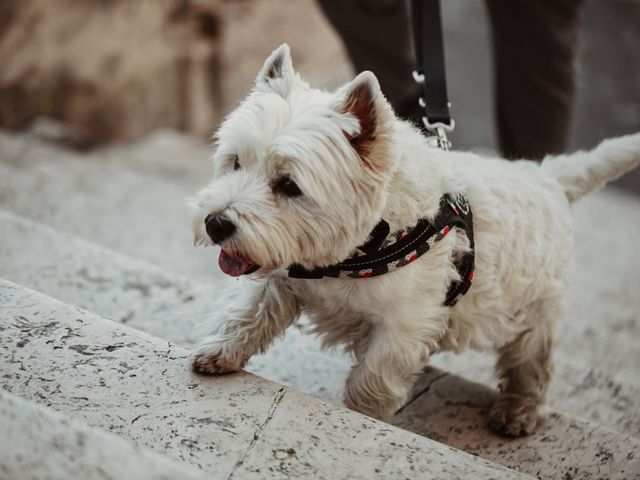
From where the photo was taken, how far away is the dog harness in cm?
179

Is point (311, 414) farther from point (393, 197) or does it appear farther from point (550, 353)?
point (550, 353)

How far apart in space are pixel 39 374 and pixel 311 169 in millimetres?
839

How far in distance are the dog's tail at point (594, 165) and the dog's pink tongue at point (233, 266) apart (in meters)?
1.21

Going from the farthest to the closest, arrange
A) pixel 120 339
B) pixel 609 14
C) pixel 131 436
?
pixel 609 14, pixel 120 339, pixel 131 436

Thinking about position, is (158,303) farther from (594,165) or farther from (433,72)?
(594,165)

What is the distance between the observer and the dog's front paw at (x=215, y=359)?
1.78 meters

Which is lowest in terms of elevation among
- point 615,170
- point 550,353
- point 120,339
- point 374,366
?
point 550,353

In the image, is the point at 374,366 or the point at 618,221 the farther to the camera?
the point at 618,221

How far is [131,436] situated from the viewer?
1.49 metres

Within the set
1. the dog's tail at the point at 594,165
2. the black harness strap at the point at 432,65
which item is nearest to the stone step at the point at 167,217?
the black harness strap at the point at 432,65

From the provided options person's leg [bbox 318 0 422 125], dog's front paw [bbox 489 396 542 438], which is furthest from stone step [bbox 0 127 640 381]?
person's leg [bbox 318 0 422 125]

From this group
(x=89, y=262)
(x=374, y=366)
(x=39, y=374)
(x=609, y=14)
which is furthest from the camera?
(x=609, y=14)

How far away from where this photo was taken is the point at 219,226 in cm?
165

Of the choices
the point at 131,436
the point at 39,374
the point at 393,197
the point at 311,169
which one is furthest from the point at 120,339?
the point at 393,197
